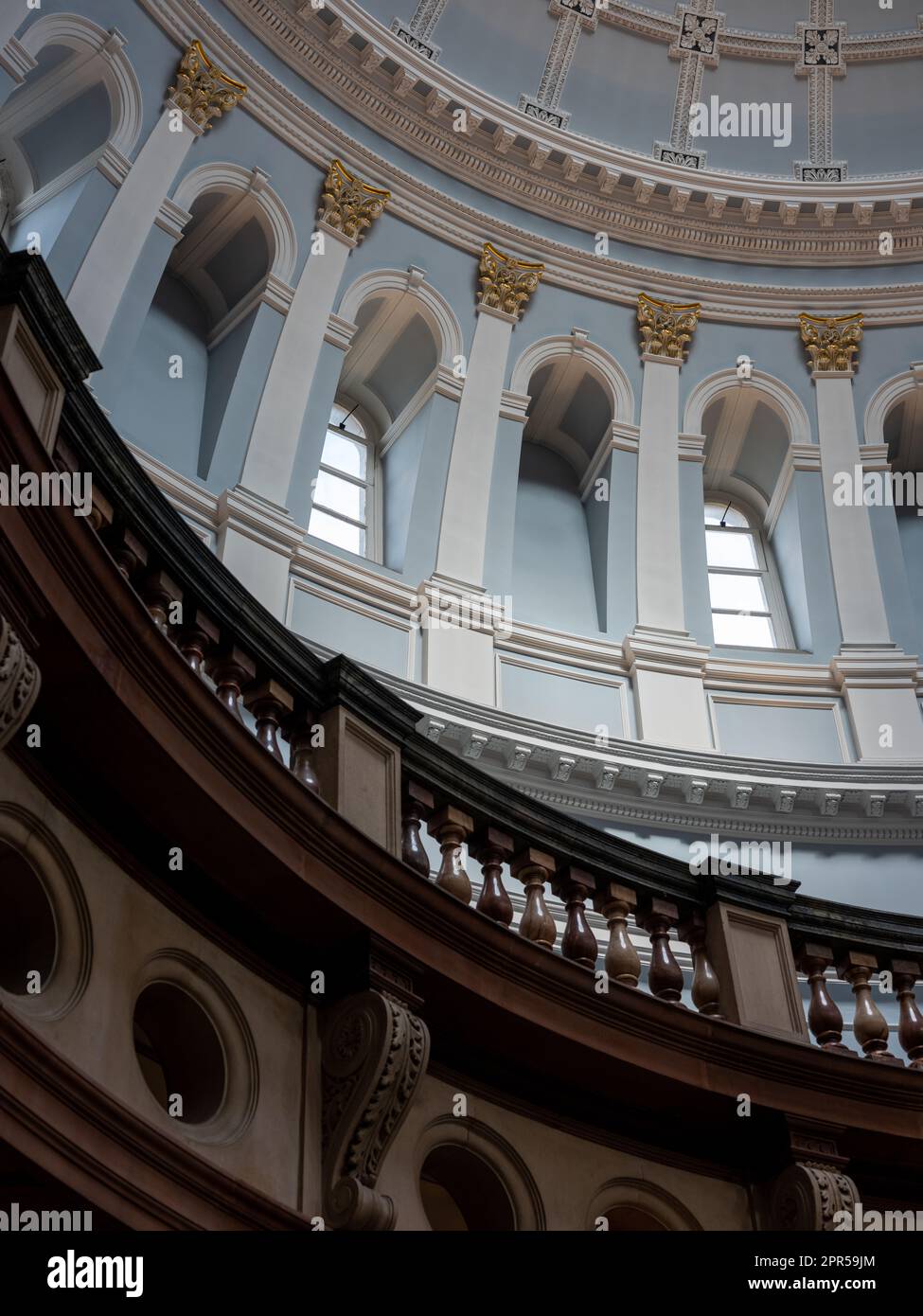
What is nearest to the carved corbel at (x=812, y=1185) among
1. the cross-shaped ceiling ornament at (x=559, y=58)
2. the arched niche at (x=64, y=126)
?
the arched niche at (x=64, y=126)

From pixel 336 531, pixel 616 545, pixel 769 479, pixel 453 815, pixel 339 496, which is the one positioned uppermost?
pixel 769 479

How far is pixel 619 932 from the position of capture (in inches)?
321

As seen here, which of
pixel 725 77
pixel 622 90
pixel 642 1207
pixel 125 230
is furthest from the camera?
pixel 725 77

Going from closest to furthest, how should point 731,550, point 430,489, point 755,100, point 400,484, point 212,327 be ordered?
point 430,489 < point 212,327 < point 400,484 < point 731,550 < point 755,100

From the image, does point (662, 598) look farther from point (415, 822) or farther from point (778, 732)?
point (415, 822)

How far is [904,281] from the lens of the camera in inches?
792

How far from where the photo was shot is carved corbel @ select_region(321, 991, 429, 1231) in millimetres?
6215

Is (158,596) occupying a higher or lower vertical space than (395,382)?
lower

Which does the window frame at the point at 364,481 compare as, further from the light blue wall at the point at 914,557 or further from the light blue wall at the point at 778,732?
the light blue wall at the point at 914,557

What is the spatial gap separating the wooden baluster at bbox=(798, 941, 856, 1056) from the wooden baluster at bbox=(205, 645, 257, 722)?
3.57 m

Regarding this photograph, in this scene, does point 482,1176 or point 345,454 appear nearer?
point 482,1176

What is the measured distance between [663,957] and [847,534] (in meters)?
10.9

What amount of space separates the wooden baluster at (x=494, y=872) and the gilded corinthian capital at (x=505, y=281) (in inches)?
454

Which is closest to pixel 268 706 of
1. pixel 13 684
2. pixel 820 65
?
pixel 13 684
